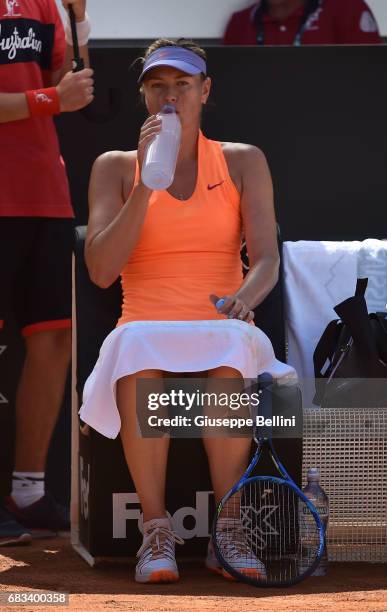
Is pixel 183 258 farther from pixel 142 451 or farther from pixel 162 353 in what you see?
pixel 142 451

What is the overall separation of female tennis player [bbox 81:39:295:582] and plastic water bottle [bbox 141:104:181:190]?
44mm

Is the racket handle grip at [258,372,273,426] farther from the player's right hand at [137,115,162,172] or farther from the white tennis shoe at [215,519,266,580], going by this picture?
the player's right hand at [137,115,162,172]

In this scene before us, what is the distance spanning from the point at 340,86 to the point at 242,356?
1.69 meters

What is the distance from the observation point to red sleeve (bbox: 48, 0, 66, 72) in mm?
4648

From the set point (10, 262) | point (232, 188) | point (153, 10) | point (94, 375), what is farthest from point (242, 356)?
point (153, 10)

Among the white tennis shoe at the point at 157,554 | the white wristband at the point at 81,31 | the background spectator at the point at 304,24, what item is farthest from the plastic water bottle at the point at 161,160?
the background spectator at the point at 304,24

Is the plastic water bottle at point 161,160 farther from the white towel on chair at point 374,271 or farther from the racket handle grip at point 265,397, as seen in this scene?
the white towel on chair at point 374,271

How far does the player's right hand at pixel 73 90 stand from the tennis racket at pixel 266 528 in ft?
4.12

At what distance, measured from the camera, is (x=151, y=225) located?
13.2ft

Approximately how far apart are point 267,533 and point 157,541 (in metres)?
0.30

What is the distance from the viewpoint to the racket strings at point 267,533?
11.6 feet

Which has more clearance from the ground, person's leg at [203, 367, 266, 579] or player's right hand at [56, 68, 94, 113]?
player's right hand at [56, 68, 94, 113]

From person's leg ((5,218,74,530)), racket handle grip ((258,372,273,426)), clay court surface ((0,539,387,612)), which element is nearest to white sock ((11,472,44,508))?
person's leg ((5,218,74,530))

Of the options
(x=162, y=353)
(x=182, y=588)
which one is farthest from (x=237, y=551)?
(x=162, y=353)
